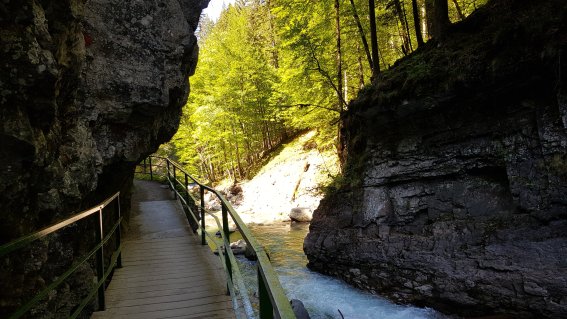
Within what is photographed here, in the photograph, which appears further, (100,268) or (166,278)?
(166,278)

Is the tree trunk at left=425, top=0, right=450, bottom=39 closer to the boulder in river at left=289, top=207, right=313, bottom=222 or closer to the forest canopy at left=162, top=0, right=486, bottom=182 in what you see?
the forest canopy at left=162, top=0, right=486, bottom=182

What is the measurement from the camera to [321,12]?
46.4ft

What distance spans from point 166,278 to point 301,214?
13679 millimetres

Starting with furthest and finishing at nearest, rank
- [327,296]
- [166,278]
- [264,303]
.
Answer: [327,296] → [166,278] → [264,303]

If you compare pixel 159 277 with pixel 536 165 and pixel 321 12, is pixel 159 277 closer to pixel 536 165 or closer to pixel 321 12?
pixel 536 165

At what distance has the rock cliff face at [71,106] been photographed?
2938 millimetres

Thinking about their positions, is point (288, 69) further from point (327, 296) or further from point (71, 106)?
point (71, 106)

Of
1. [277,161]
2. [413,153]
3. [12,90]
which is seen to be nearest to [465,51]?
[413,153]

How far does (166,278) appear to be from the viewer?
17.0ft

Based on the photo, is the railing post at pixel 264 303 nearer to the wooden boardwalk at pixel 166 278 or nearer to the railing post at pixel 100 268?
the wooden boardwalk at pixel 166 278

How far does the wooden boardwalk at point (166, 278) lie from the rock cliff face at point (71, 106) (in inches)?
25.6

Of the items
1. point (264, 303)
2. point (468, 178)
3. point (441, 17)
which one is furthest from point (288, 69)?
point (264, 303)

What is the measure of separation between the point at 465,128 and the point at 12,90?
890cm

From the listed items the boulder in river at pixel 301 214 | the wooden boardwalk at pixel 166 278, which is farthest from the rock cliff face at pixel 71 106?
the boulder in river at pixel 301 214
